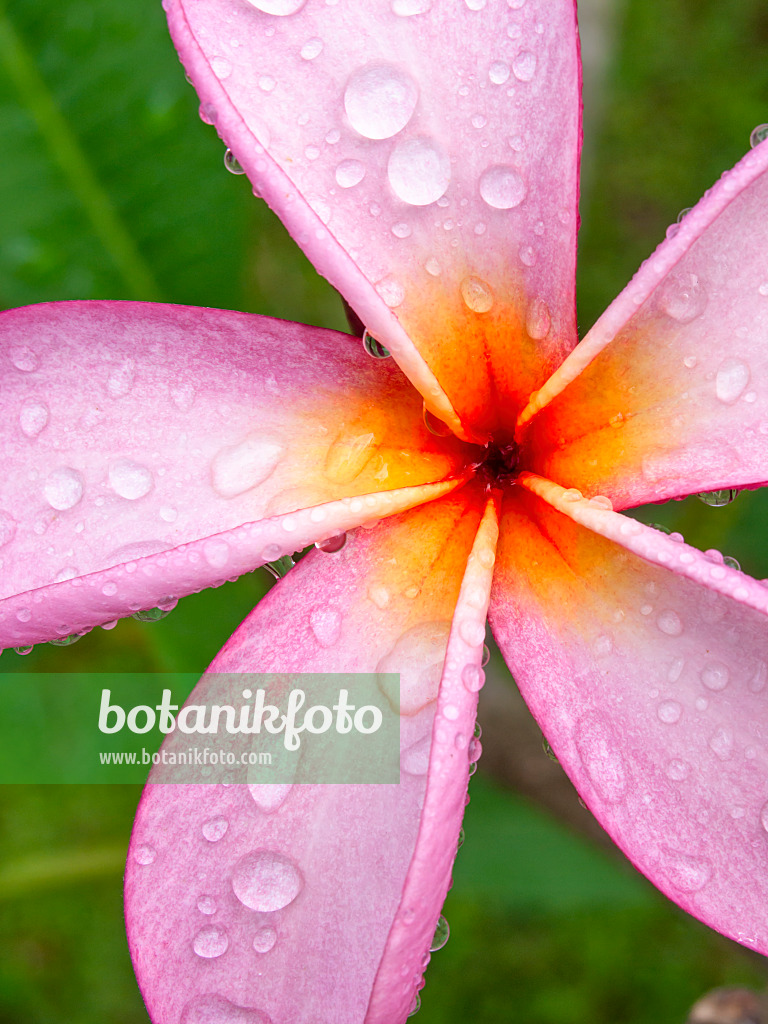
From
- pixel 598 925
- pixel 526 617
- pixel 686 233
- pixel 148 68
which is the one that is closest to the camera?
pixel 686 233

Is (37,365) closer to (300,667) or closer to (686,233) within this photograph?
(300,667)

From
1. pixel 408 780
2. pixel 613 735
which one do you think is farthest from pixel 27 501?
pixel 613 735

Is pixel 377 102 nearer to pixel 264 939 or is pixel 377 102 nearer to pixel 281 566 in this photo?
pixel 281 566

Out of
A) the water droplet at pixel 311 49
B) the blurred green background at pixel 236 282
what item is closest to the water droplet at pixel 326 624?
the water droplet at pixel 311 49

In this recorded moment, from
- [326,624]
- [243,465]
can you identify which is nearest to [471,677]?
[326,624]

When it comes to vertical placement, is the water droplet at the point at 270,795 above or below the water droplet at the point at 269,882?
above

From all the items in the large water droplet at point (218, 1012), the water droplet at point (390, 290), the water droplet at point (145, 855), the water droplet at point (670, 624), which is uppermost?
the water droplet at point (390, 290)

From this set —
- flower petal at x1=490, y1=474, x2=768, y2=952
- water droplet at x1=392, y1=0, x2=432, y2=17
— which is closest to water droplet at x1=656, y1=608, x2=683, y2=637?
flower petal at x1=490, y1=474, x2=768, y2=952

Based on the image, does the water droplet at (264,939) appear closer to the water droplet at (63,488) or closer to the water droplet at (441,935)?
the water droplet at (441,935)
